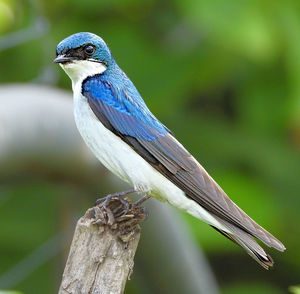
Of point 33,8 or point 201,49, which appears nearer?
point 33,8

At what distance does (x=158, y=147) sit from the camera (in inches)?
148

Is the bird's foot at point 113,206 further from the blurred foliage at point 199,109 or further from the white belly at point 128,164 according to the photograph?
the blurred foliage at point 199,109

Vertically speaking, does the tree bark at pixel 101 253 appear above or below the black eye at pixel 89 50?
below

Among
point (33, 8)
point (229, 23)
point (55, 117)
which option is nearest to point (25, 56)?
point (33, 8)

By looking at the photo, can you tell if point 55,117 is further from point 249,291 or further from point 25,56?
point 249,291

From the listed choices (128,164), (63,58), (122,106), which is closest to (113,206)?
Answer: (128,164)

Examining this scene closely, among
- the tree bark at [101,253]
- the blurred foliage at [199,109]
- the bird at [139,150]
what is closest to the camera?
the tree bark at [101,253]

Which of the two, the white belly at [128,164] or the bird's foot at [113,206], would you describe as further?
the white belly at [128,164]

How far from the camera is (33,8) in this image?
6316 mm

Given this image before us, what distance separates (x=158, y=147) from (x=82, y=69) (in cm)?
46

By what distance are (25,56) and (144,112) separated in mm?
2789

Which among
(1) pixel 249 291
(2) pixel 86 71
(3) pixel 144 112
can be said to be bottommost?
(1) pixel 249 291

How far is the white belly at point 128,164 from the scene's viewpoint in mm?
3674

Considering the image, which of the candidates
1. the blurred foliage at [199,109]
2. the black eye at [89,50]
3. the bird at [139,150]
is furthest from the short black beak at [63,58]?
the blurred foliage at [199,109]
